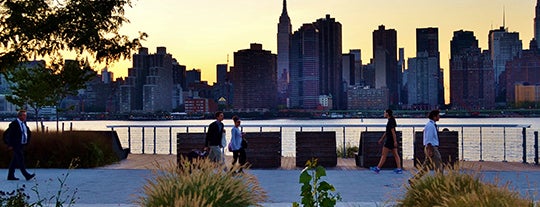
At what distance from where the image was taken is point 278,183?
12625 millimetres

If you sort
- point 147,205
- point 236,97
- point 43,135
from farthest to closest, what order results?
point 236,97
point 43,135
point 147,205

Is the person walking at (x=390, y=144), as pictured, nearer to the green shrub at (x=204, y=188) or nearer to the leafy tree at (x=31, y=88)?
the green shrub at (x=204, y=188)

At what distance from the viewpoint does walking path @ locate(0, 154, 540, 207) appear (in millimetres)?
10180

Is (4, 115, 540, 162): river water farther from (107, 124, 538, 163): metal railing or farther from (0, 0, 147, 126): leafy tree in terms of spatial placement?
(0, 0, 147, 126): leafy tree

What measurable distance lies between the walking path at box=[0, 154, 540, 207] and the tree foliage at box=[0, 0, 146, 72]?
2153 mm

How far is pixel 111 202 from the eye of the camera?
10.0m

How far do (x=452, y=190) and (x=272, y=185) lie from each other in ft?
18.4

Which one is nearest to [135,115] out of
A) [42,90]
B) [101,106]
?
[101,106]

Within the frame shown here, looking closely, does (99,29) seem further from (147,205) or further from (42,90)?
(42,90)

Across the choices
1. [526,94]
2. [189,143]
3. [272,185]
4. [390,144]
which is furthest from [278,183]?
[526,94]

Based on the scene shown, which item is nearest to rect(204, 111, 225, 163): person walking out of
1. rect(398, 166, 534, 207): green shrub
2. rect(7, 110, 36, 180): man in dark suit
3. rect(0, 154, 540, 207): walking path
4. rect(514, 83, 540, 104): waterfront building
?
rect(0, 154, 540, 207): walking path

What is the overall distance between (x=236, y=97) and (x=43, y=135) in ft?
442

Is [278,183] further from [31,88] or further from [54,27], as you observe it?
[31,88]

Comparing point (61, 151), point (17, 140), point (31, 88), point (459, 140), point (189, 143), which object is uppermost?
point (31, 88)
